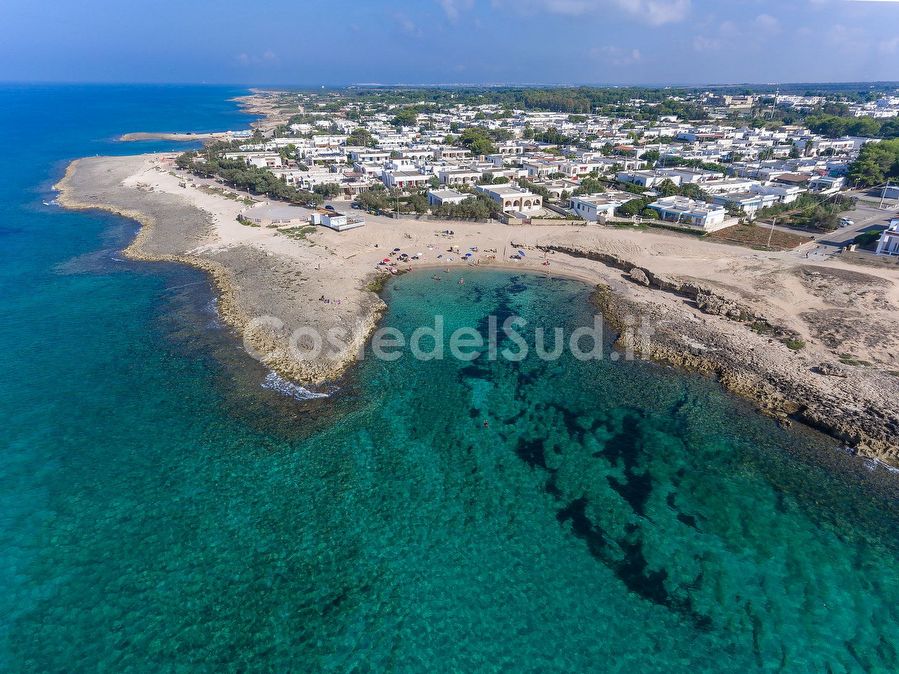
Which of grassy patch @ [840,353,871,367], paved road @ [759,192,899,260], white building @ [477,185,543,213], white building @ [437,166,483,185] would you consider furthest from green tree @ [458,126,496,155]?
grassy patch @ [840,353,871,367]

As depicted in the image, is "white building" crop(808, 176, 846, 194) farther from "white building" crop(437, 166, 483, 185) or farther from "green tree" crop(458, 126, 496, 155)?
"green tree" crop(458, 126, 496, 155)

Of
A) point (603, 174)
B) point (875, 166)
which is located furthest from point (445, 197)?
point (875, 166)

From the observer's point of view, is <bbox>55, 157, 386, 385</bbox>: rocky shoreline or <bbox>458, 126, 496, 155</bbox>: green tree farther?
<bbox>458, 126, 496, 155</bbox>: green tree

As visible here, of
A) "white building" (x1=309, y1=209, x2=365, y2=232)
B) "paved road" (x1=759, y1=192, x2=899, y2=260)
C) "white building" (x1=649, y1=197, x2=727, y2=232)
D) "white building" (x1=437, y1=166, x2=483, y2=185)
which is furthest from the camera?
"white building" (x1=437, y1=166, x2=483, y2=185)

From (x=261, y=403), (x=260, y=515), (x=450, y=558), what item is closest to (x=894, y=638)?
(x=450, y=558)

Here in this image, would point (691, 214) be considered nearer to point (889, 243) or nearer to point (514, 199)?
point (889, 243)

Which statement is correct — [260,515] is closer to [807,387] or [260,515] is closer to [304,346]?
[304,346]
